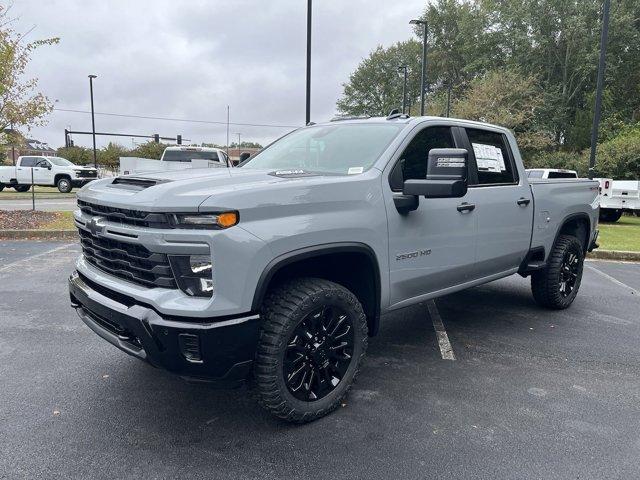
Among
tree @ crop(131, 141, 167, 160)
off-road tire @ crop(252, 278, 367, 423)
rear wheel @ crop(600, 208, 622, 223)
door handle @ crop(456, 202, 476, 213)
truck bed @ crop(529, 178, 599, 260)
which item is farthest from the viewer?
tree @ crop(131, 141, 167, 160)

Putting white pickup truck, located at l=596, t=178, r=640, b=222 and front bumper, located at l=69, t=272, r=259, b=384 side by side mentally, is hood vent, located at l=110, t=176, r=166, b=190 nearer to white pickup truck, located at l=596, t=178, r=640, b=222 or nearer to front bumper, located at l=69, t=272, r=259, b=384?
front bumper, located at l=69, t=272, r=259, b=384

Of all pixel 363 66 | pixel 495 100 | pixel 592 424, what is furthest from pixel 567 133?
pixel 592 424

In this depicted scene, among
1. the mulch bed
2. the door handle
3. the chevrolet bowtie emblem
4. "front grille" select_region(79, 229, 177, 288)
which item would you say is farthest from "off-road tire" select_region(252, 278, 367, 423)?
the mulch bed

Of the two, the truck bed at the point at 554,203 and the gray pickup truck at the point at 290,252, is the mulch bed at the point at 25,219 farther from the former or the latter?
the truck bed at the point at 554,203

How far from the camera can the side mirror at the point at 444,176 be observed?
9.96ft

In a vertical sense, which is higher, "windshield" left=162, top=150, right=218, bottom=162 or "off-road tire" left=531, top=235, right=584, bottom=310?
"windshield" left=162, top=150, right=218, bottom=162

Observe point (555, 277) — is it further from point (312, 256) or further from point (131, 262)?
point (131, 262)

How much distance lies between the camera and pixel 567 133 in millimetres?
35406

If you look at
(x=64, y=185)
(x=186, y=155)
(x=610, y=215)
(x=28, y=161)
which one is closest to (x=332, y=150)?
(x=186, y=155)

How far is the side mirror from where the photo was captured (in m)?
3.04

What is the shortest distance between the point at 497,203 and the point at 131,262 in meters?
3.06

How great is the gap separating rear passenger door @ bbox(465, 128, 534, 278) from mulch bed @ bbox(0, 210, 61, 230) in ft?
31.3

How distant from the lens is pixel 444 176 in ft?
10.1

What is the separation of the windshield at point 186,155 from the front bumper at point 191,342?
12.4m
